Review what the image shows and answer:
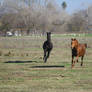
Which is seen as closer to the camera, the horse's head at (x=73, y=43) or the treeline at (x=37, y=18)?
the horse's head at (x=73, y=43)

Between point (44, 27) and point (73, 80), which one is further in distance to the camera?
point (44, 27)

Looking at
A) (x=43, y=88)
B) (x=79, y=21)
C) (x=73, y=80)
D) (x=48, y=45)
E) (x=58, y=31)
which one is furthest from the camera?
(x=79, y=21)

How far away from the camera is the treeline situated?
3140 inches

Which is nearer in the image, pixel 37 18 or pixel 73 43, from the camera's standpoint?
pixel 73 43

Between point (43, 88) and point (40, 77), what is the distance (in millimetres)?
2757

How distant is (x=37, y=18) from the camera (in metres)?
83.8

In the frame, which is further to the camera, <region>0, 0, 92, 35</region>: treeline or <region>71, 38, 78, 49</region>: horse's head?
<region>0, 0, 92, 35</region>: treeline

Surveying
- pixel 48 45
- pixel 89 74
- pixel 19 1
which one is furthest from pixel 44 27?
pixel 89 74

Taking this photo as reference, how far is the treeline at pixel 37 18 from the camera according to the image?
262 feet

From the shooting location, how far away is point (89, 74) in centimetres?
1555

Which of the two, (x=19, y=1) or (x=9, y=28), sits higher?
(x=19, y=1)

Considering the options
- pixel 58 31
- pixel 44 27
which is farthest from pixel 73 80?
pixel 58 31

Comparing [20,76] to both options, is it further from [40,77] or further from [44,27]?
[44,27]

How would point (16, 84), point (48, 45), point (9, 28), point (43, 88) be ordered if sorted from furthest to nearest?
point (9, 28)
point (48, 45)
point (16, 84)
point (43, 88)
